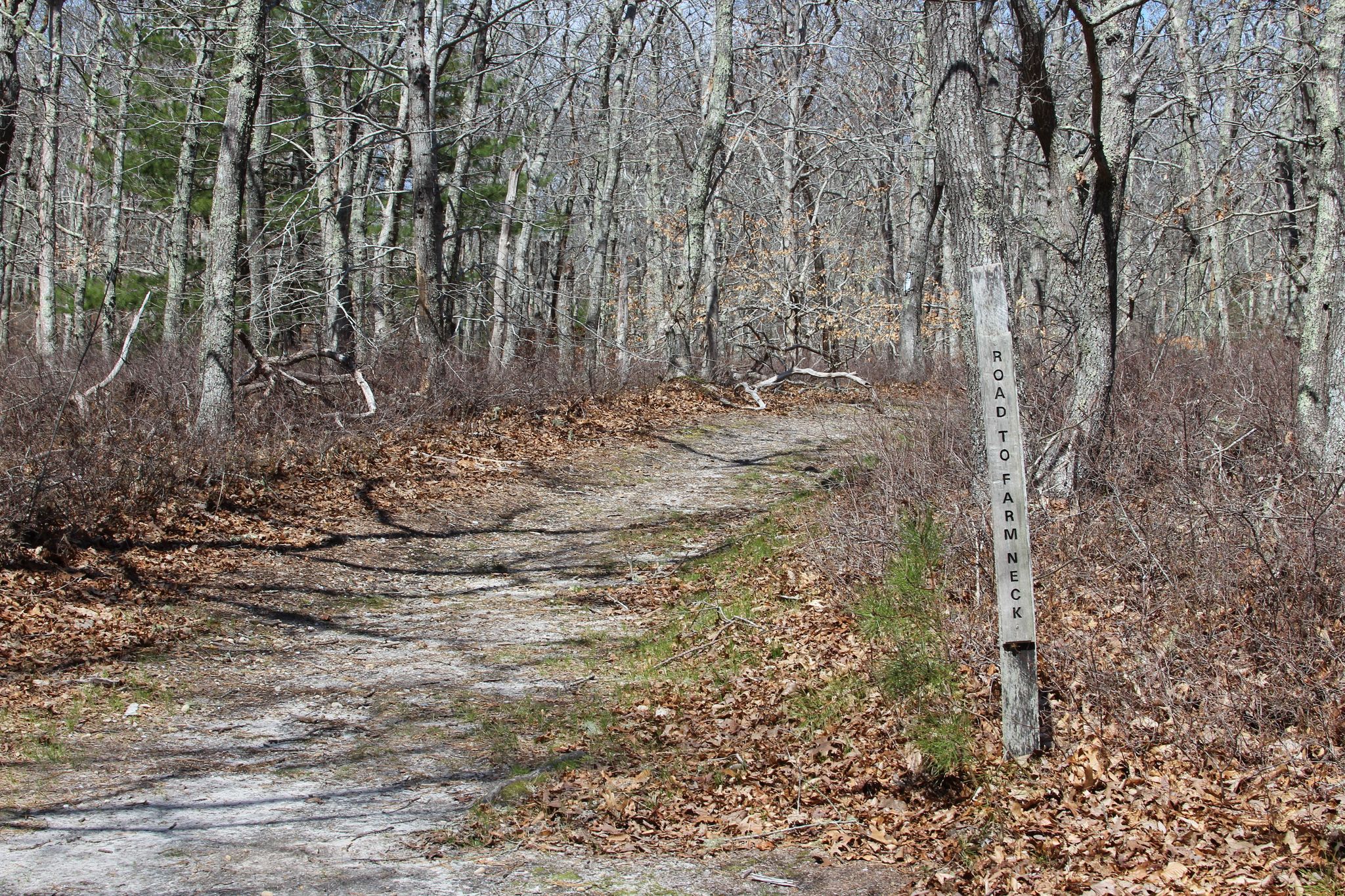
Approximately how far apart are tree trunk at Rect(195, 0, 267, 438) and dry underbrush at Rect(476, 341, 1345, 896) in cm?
495

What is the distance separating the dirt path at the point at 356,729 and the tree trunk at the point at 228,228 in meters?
2.17

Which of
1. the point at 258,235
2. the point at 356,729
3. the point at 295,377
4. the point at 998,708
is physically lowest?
the point at 356,729

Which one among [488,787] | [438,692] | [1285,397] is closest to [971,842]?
[488,787]

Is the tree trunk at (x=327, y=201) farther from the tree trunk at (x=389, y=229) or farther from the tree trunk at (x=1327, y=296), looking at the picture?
the tree trunk at (x=1327, y=296)

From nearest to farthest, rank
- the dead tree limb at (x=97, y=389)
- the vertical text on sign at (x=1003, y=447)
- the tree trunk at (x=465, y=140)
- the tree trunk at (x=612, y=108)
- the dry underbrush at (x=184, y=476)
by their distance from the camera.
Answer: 1. the vertical text on sign at (x=1003, y=447)
2. the dry underbrush at (x=184, y=476)
3. the dead tree limb at (x=97, y=389)
4. the tree trunk at (x=465, y=140)
5. the tree trunk at (x=612, y=108)

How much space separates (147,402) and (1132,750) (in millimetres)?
10300

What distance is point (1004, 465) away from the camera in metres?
4.69

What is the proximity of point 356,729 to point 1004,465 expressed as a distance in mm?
3800

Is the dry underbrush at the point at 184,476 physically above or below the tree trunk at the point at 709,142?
below

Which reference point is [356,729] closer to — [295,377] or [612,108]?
[295,377]

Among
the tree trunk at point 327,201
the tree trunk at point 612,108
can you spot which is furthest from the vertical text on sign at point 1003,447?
the tree trunk at point 612,108

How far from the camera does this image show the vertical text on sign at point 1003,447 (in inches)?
184

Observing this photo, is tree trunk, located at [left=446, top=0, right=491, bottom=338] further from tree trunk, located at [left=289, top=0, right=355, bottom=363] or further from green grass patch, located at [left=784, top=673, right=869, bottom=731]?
green grass patch, located at [left=784, top=673, right=869, bottom=731]

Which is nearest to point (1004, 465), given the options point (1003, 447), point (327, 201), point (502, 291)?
point (1003, 447)
